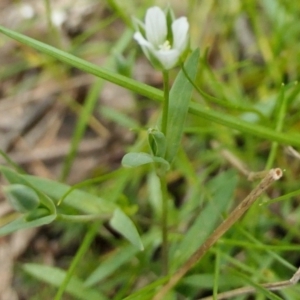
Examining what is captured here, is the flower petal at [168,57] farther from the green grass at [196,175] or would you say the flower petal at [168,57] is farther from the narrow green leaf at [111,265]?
the narrow green leaf at [111,265]

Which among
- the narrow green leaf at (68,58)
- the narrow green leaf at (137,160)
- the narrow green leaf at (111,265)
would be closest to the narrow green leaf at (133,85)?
the narrow green leaf at (68,58)

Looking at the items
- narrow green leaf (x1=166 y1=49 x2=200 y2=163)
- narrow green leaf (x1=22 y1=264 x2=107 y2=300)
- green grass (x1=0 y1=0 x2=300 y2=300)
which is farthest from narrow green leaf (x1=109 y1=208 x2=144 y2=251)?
narrow green leaf (x1=22 y1=264 x2=107 y2=300)

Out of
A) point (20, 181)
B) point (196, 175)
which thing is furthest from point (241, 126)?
point (196, 175)

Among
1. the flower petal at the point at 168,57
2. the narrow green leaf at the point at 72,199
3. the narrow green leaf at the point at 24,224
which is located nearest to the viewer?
the flower petal at the point at 168,57

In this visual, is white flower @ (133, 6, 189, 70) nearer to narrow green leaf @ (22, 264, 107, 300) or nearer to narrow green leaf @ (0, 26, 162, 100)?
narrow green leaf @ (0, 26, 162, 100)

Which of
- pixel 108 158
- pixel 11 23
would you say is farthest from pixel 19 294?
pixel 11 23

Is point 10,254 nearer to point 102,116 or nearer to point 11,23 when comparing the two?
point 102,116
